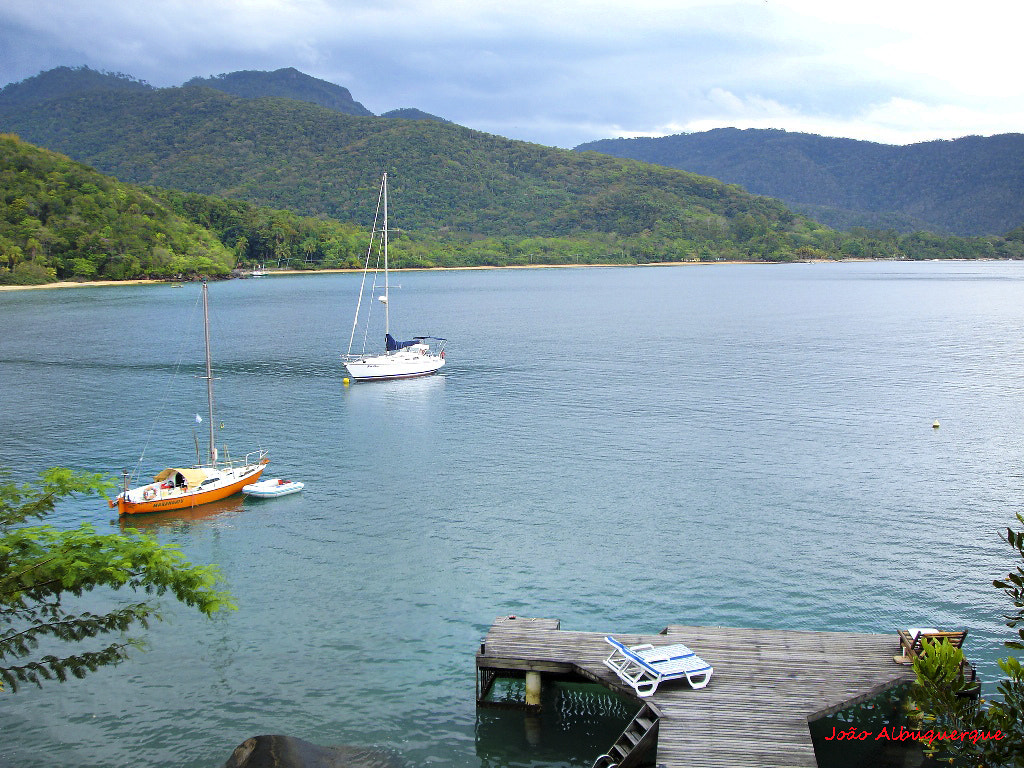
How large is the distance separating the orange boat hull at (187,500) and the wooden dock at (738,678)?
69.6ft

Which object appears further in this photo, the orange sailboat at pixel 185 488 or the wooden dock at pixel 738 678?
the orange sailboat at pixel 185 488

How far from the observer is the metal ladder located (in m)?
18.0

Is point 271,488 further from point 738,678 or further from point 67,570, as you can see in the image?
point 738,678

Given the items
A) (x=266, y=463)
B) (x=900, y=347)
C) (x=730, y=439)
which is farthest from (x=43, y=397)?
(x=900, y=347)

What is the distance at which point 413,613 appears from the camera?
27281mm

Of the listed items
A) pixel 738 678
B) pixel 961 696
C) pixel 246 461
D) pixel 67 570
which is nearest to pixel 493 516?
pixel 246 461

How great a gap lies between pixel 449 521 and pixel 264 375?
4471 cm

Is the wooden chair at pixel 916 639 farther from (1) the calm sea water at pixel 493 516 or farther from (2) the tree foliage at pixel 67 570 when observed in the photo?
(2) the tree foliage at pixel 67 570

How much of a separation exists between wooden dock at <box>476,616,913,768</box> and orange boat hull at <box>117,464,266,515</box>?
69.6 feet

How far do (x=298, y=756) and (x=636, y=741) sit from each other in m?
7.39

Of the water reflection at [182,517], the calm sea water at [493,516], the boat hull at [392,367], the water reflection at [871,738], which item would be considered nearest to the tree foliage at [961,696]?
the water reflection at [871,738]

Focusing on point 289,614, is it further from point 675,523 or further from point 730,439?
point 730,439

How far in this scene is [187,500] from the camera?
1508 inches

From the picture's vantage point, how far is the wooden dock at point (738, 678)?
55.9 ft
